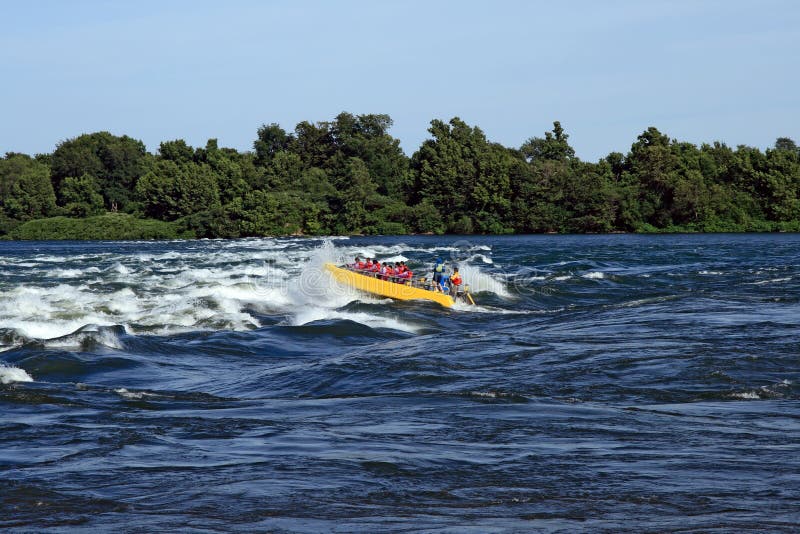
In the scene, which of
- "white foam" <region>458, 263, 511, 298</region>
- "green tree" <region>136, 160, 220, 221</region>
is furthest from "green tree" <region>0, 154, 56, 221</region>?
"white foam" <region>458, 263, 511, 298</region>

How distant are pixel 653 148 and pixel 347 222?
35716mm

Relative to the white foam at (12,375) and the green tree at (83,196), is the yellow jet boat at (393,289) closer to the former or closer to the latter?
the white foam at (12,375)

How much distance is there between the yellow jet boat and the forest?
77001mm

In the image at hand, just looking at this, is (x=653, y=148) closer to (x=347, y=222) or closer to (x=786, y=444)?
(x=347, y=222)

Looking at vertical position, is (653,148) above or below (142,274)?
above

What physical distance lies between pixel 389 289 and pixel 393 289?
0.67ft

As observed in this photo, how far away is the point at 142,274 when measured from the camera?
1841 inches

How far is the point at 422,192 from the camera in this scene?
12269 centimetres

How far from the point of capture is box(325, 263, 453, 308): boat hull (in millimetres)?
31906

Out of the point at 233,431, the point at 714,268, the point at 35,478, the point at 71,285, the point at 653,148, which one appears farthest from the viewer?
the point at 653,148

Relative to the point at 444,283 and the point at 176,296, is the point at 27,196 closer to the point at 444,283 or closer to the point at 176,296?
the point at 176,296

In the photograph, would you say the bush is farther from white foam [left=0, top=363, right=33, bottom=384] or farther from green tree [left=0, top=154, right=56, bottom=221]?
white foam [left=0, top=363, right=33, bottom=384]

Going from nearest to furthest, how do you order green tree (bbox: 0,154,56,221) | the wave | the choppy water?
the choppy water
the wave
green tree (bbox: 0,154,56,221)

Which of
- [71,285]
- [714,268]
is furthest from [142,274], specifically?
[714,268]
